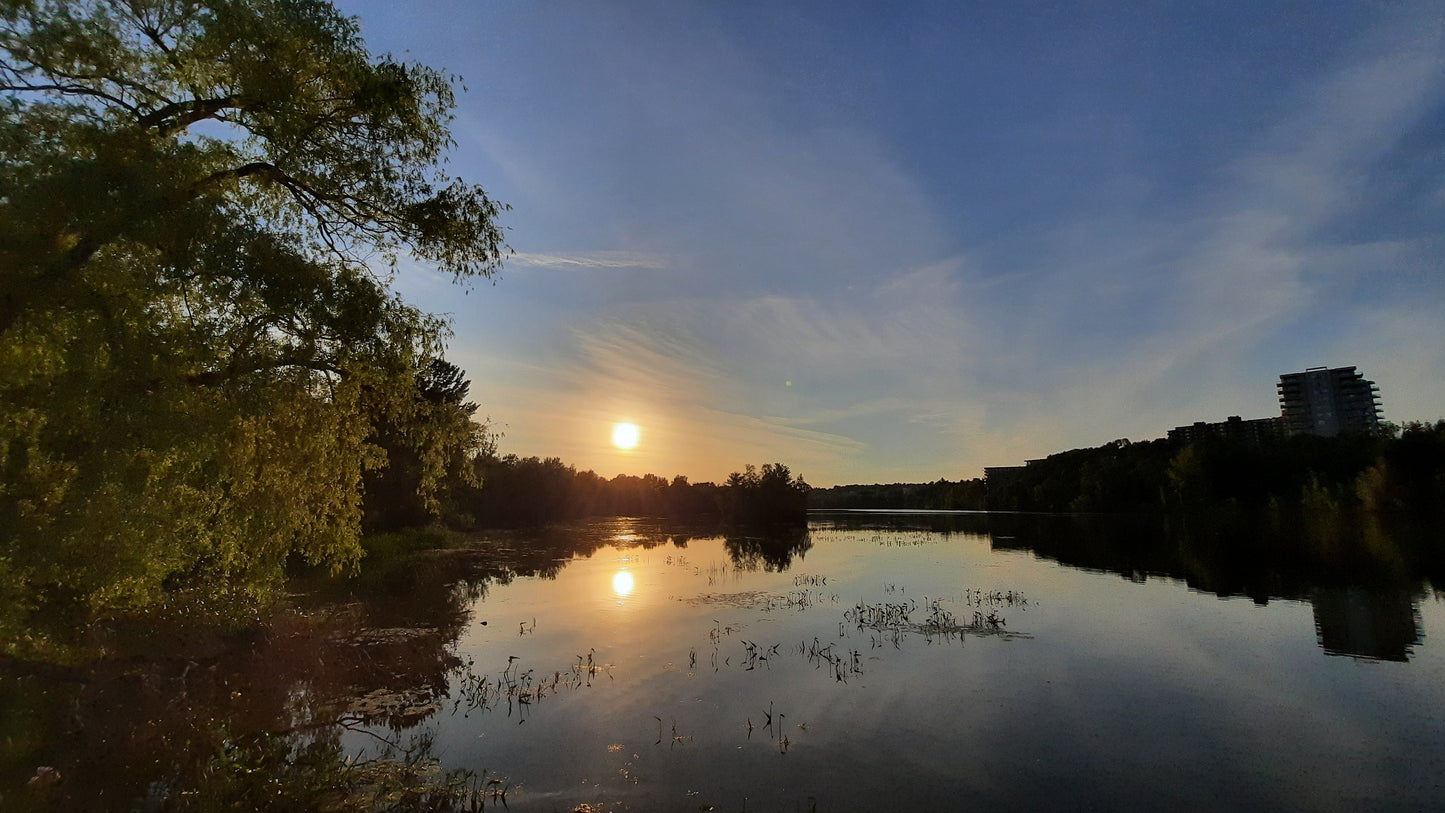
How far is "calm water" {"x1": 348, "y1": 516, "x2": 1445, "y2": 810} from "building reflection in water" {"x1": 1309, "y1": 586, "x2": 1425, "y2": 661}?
13cm

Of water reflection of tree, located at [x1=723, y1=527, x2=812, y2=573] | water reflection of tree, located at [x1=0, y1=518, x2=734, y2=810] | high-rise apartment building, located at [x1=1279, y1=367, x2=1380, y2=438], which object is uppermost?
high-rise apartment building, located at [x1=1279, y1=367, x2=1380, y2=438]

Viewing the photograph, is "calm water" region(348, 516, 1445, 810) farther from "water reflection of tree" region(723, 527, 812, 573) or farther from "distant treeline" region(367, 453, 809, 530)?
"distant treeline" region(367, 453, 809, 530)

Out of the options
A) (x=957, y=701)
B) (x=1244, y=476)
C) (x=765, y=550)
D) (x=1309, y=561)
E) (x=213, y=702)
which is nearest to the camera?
(x=213, y=702)

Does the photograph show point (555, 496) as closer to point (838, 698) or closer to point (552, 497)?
point (552, 497)

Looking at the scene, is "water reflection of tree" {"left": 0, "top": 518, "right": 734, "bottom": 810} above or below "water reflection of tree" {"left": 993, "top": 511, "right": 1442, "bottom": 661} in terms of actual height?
below

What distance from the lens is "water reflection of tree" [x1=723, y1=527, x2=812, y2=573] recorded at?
129 ft

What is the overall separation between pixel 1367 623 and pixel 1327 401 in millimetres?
168091

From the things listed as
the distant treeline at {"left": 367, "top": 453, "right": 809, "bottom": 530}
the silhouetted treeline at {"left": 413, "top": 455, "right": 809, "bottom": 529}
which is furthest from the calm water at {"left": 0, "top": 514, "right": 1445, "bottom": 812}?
the silhouetted treeline at {"left": 413, "top": 455, "right": 809, "bottom": 529}

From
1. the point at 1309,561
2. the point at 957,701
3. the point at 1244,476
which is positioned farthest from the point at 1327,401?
the point at 957,701

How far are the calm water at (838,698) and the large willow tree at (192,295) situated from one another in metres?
2.72

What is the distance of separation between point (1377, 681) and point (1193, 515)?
8040 centimetres

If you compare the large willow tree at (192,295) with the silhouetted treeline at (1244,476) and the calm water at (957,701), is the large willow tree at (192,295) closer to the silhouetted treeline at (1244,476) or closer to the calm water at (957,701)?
the calm water at (957,701)

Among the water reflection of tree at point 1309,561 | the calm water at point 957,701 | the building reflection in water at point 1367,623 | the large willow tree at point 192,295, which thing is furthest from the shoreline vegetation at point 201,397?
the water reflection of tree at point 1309,561

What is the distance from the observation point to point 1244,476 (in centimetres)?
8512
